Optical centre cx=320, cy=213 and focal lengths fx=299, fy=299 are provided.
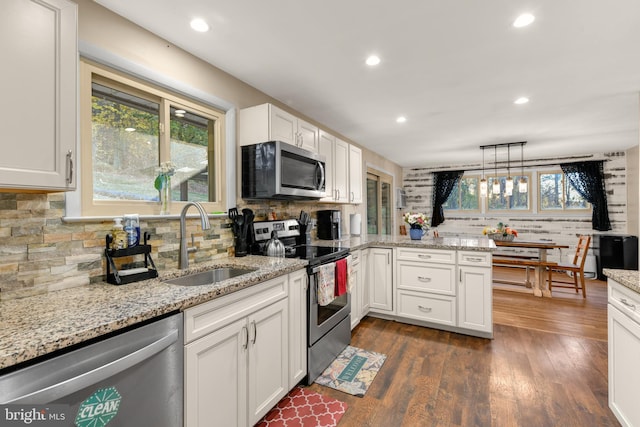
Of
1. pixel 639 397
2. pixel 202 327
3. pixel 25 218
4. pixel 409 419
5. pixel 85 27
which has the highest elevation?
pixel 85 27

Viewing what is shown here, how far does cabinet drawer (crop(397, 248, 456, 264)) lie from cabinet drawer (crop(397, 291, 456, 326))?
0.37 meters

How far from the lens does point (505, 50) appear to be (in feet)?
6.91

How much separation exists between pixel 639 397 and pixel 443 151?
469cm

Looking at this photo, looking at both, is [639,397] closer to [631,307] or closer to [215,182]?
[631,307]

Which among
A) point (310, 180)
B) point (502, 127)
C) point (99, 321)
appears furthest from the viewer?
point (502, 127)

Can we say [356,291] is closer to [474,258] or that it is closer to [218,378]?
[474,258]

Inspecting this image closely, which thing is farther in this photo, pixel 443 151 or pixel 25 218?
pixel 443 151

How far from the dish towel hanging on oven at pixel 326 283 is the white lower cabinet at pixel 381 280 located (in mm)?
1169

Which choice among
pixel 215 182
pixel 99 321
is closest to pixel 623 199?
pixel 215 182

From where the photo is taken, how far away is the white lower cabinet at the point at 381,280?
3.39m

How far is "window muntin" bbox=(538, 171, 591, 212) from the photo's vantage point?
5.95 meters

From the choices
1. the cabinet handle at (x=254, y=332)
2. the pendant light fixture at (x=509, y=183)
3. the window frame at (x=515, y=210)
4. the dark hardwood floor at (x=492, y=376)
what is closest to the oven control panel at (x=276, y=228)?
the cabinet handle at (x=254, y=332)

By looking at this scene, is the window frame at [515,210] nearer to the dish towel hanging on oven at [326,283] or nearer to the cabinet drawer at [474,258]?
the cabinet drawer at [474,258]

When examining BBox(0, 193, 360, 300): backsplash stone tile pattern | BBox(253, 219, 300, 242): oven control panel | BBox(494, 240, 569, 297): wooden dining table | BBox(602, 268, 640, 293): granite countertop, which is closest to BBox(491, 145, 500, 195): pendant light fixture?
BBox(494, 240, 569, 297): wooden dining table
